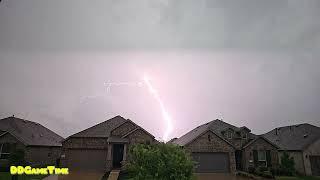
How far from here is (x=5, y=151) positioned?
31484mm

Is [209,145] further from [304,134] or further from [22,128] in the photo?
[22,128]

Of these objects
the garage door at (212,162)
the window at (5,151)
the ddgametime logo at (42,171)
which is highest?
the window at (5,151)

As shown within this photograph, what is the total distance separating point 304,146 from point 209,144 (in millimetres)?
14016

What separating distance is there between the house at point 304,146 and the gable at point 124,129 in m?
24.5

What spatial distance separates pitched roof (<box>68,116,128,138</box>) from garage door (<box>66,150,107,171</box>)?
236 centimetres

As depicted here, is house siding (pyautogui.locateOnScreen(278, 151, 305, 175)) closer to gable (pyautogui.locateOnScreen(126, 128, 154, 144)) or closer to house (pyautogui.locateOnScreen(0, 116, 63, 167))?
gable (pyautogui.locateOnScreen(126, 128, 154, 144))

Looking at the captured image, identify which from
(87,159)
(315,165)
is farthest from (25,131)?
(315,165)

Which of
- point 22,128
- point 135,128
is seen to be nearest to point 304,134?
point 135,128

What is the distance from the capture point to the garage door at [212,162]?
32188 millimetres

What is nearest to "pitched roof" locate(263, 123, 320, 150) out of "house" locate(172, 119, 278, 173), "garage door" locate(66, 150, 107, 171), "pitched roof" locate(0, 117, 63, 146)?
"house" locate(172, 119, 278, 173)

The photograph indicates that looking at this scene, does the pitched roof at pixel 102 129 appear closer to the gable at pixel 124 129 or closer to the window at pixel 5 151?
the gable at pixel 124 129

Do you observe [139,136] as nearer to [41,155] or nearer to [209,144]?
[209,144]

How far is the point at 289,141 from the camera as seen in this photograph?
38469 millimetres

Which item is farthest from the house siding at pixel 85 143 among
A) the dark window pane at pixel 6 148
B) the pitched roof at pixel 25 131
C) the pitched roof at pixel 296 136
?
the pitched roof at pixel 296 136
